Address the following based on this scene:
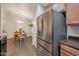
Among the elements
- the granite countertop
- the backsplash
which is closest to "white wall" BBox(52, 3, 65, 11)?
the backsplash

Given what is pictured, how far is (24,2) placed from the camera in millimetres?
1743

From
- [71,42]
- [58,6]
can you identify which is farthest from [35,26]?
[71,42]

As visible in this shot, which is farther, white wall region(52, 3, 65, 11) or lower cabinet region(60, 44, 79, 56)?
white wall region(52, 3, 65, 11)

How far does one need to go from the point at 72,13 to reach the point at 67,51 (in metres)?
0.58

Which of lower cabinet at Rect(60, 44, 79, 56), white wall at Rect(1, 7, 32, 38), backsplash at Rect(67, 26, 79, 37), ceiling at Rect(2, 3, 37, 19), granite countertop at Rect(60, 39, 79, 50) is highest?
ceiling at Rect(2, 3, 37, 19)

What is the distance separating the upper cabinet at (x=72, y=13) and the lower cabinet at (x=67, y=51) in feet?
0.98

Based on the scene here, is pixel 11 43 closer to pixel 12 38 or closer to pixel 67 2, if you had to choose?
pixel 12 38

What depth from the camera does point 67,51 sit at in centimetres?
168

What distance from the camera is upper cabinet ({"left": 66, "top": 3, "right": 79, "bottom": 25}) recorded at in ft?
5.84

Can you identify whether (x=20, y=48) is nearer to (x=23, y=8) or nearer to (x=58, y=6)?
(x=23, y=8)

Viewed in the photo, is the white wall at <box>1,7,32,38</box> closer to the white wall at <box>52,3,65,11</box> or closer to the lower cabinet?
the white wall at <box>52,3,65,11</box>

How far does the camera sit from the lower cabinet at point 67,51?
1568 millimetres

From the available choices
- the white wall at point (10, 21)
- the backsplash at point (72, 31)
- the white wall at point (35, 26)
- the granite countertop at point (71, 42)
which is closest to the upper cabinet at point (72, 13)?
the backsplash at point (72, 31)

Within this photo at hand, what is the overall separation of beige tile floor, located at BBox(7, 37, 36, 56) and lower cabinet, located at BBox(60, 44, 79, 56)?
13.4 inches
